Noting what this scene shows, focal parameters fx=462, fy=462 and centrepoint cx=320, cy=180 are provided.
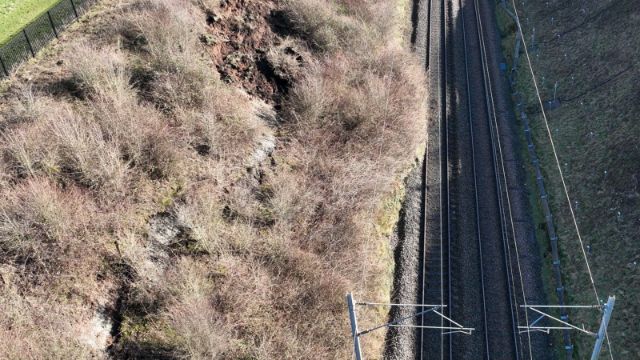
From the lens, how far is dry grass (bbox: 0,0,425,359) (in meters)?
14.8

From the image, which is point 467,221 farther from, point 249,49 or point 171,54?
point 171,54

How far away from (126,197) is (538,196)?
20347 mm

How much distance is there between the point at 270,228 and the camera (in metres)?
19.0

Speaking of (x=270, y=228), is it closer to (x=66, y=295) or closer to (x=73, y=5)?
(x=66, y=295)

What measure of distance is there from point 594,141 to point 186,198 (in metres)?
21.6

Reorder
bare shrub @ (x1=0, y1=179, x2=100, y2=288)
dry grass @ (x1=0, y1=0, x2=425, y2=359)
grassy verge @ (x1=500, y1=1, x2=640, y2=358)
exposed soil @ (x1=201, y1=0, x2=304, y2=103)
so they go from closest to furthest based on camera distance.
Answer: bare shrub @ (x1=0, y1=179, x2=100, y2=288)
dry grass @ (x1=0, y1=0, x2=425, y2=359)
grassy verge @ (x1=500, y1=1, x2=640, y2=358)
exposed soil @ (x1=201, y1=0, x2=304, y2=103)

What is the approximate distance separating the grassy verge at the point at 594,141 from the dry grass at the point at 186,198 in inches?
328

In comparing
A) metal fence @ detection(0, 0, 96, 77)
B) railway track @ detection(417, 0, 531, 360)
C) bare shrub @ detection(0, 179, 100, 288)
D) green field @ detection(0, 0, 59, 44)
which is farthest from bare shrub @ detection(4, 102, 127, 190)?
railway track @ detection(417, 0, 531, 360)

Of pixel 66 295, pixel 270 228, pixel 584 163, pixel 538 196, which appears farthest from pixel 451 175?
pixel 66 295

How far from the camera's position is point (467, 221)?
2348 cm

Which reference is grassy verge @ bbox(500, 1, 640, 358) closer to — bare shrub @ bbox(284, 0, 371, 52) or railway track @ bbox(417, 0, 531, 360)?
railway track @ bbox(417, 0, 531, 360)

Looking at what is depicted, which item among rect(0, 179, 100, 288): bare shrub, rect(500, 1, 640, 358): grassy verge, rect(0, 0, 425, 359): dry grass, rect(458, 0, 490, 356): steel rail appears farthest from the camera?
rect(500, 1, 640, 358): grassy verge

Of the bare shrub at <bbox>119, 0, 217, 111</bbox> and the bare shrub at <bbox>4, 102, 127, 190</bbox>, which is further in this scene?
the bare shrub at <bbox>119, 0, 217, 111</bbox>

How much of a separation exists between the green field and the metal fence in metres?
1.37
